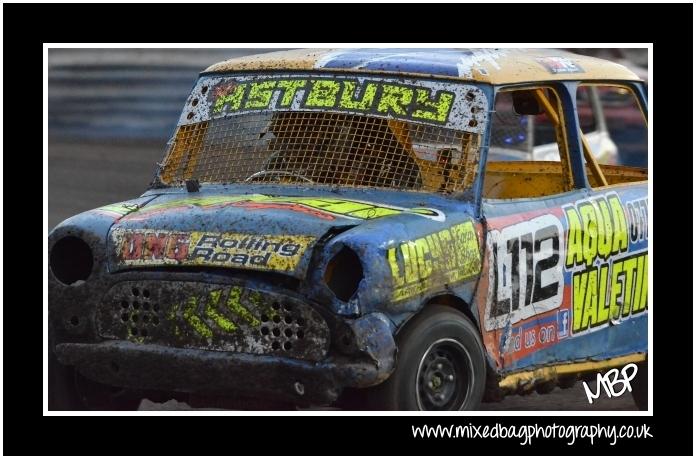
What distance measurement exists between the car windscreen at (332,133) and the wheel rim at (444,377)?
85 cm

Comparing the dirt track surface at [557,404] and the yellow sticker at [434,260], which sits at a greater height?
the yellow sticker at [434,260]

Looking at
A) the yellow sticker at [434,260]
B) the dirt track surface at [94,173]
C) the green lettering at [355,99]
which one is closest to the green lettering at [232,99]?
the green lettering at [355,99]

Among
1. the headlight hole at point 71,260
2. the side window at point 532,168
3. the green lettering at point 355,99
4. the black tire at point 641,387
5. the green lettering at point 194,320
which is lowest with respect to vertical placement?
the black tire at point 641,387

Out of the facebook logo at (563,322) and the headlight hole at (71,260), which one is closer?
the headlight hole at (71,260)

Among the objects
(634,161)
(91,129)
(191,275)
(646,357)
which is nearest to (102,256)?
(191,275)

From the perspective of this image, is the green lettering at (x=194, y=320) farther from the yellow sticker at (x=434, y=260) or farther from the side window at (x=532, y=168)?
the side window at (x=532, y=168)

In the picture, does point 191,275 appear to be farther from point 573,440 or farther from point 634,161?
point 634,161

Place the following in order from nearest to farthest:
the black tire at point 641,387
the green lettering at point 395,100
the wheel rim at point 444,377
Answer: the wheel rim at point 444,377
the green lettering at point 395,100
the black tire at point 641,387

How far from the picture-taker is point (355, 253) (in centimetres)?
620

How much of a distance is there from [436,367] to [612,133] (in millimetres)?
11734

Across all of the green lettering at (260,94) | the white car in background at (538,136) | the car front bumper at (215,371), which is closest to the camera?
the car front bumper at (215,371)

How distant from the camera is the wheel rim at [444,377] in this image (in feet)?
20.9

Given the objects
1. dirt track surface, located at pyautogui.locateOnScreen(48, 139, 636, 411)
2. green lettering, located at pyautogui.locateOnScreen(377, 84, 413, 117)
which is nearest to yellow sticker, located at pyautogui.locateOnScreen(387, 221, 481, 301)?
green lettering, located at pyautogui.locateOnScreen(377, 84, 413, 117)

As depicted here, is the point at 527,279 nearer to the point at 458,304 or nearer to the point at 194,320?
the point at 458,304
